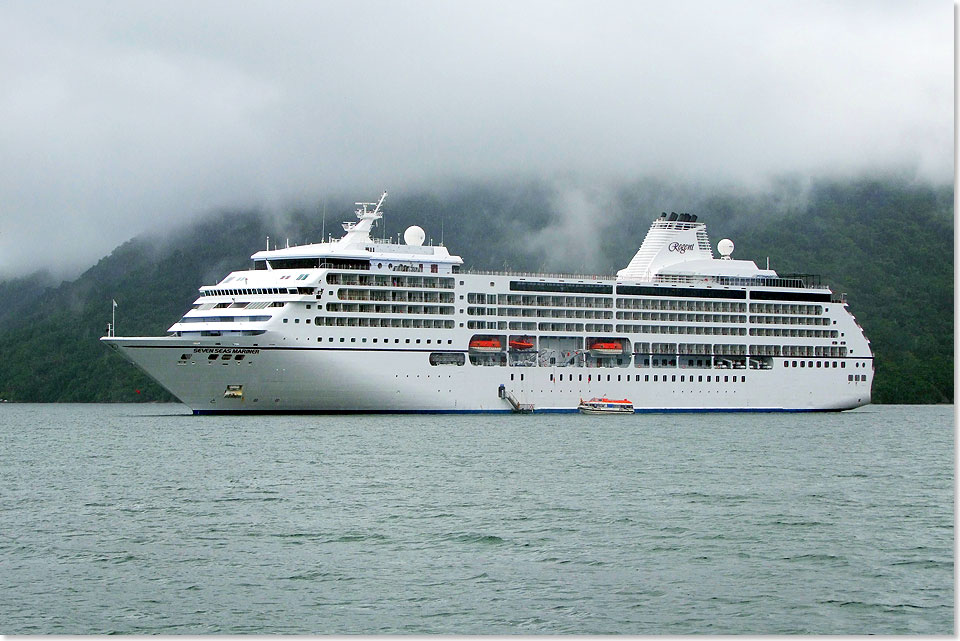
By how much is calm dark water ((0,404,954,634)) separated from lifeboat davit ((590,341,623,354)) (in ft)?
87.3

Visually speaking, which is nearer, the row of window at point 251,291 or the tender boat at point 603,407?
the row of window at point 251,291

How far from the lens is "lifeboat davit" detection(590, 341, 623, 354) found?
84812 mm

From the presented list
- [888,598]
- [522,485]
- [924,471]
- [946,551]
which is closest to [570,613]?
[888,598]

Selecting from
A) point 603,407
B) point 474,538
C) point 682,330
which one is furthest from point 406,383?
point 474,538

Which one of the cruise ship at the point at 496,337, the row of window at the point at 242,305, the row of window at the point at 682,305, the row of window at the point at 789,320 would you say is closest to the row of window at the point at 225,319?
the cruise ship at the point at 496,337

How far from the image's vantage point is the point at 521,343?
82.6m

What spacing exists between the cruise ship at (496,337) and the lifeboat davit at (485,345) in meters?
0.13

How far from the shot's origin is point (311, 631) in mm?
23125

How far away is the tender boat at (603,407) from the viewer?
81875 millimetres

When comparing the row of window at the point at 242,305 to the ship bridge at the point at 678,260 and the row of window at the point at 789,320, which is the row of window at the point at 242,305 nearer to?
the ship bridge at the point at 678,260

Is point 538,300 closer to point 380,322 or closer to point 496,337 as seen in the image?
point 496,337

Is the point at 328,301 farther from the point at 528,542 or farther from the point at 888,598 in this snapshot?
the point at 888,598

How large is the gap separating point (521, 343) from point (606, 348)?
5.92 m

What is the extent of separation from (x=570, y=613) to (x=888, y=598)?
20.2 ft
